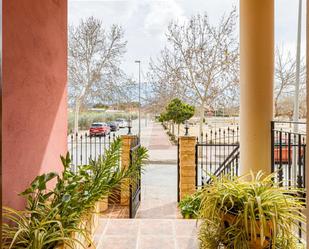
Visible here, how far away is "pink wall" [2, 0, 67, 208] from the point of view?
170 cm

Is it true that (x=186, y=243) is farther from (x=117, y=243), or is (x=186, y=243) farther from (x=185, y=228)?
(x=117, y=243)

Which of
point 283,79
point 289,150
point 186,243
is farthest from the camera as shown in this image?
point 283,79

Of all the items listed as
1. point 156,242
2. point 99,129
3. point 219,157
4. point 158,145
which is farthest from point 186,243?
point 158,145

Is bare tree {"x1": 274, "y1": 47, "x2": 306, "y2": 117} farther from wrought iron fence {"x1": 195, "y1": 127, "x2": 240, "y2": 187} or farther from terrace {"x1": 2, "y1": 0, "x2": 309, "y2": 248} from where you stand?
terrace {"x1": 2, "y1": 0, "x2": 309, "y2": 248}

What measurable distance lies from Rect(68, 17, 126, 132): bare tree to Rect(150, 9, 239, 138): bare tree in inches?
53.2

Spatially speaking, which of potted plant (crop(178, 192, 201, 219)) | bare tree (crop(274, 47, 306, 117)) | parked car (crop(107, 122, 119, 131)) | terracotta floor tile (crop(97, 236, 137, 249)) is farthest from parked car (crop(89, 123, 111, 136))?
bare tree (crop(274, 47, 306, 117))

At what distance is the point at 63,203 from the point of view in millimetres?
1825

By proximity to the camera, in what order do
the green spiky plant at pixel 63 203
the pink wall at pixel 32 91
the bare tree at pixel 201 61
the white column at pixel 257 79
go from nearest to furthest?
the green spiky plant at pixel 63 203 → the pink wall at pixel 32 91 → the white column at pixel 257 79 → the bare tree at pixel 201 61

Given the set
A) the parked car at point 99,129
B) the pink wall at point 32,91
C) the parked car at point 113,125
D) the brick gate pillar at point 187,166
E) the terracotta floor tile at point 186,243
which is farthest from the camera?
the parked car at point 113,125

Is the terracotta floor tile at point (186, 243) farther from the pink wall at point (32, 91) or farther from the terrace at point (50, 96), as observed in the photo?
the pink wall at point (32, 91)

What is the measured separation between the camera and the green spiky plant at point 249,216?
1.65 m

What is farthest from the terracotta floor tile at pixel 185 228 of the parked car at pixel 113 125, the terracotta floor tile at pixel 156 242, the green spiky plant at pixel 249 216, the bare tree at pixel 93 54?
the bare tree at pixel 93 54

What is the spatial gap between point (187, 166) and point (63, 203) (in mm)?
3102

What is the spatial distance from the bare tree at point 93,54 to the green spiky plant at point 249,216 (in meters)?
5.93
